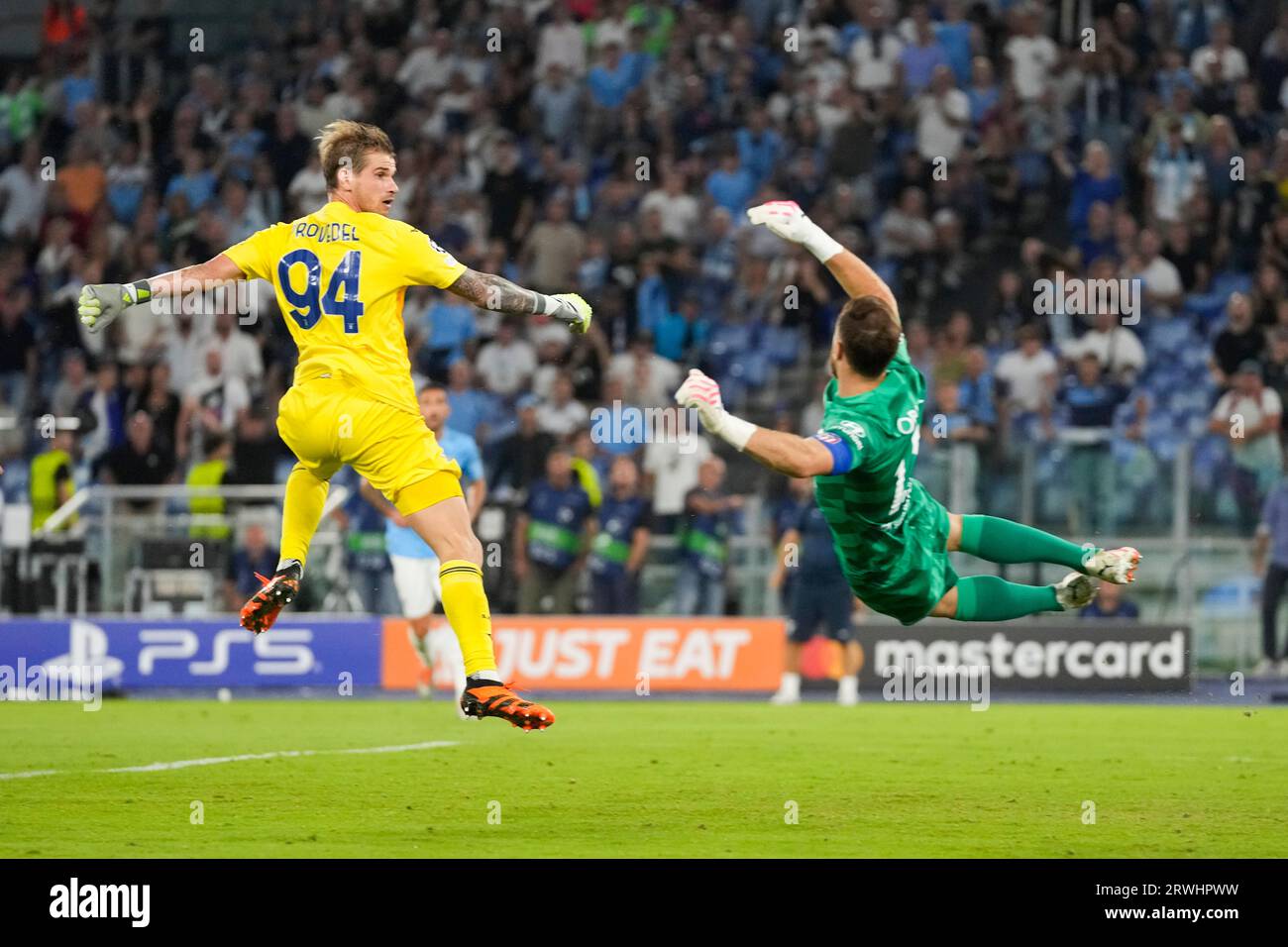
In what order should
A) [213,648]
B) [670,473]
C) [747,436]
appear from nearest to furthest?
[747,436] → [213,648] → [670,473]

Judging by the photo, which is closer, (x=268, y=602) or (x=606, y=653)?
(x=268, y=602)

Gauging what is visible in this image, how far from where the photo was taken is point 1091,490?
778 inches

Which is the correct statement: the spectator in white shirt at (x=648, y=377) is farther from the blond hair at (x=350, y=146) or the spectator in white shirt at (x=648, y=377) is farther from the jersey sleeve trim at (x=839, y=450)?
the jersey sleeve trim at (x=839, y=450)

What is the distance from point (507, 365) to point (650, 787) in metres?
11.5

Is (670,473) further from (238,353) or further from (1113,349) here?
(238,353)

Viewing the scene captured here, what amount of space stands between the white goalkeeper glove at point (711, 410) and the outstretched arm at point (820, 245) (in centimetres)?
147

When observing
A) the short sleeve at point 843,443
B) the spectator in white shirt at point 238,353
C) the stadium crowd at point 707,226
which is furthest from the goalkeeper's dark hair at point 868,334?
the spectator in white shirt at point 238,353

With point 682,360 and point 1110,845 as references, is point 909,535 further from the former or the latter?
point 682,360

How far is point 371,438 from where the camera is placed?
33.0ft

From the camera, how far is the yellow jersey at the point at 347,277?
32.8 ft

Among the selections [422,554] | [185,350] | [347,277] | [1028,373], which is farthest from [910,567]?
[185,350]

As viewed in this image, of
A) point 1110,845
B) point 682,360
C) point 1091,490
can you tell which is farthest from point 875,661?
point 1110,845

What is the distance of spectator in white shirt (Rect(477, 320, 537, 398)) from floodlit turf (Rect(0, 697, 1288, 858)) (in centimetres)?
571

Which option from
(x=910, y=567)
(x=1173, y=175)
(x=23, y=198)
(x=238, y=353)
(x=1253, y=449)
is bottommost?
(x=910, y=567)
